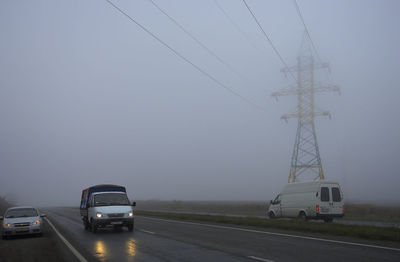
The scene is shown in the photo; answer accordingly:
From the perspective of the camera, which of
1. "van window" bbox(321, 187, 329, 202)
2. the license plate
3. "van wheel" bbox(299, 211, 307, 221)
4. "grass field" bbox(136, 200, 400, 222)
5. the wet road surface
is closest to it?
the wet road surface

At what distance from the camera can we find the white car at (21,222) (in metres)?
17.7

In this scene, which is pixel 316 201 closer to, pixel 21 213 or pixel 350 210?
pixel 21 213

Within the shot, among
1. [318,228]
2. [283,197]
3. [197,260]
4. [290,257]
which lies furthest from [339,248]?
[283,197]

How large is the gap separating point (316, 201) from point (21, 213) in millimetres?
17007

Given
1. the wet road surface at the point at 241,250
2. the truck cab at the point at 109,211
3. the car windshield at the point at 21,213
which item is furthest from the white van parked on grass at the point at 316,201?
the car windshield at the point at 21,213

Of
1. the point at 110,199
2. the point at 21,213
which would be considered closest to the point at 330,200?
the point at 110,199

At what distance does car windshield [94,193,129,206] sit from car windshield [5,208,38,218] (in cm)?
312

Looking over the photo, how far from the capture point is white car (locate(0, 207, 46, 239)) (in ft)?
58.2

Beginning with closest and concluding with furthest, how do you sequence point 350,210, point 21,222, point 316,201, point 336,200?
1. point 21,222
2. point 316,201
3. point 336,200
4. point 350,210

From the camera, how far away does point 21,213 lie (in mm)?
18891

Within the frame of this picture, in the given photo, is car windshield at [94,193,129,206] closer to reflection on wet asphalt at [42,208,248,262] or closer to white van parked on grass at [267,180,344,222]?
reflection on wet asphalt at [42,208,248,262]

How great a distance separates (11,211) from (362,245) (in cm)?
1655

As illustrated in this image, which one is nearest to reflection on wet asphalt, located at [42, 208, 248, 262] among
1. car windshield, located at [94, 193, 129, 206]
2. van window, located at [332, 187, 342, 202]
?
car windshield, located at [94, 193, 129, 206]

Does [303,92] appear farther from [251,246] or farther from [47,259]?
[47,259]
